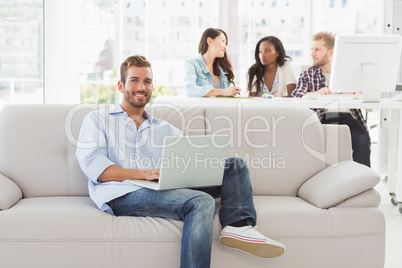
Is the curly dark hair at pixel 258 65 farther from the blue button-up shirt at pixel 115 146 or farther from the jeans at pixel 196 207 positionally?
the jeans at pixel 196 207

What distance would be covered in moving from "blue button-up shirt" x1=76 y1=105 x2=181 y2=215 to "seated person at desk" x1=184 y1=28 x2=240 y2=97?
139 cm

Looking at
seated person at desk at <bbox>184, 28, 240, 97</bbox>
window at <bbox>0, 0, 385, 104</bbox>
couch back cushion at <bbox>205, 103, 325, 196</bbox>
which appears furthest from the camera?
window at <bbox>0, 0, 385, 104</bbox>

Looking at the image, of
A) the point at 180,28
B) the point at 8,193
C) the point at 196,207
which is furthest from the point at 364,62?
the point at 180,28

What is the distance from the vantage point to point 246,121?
2.94m

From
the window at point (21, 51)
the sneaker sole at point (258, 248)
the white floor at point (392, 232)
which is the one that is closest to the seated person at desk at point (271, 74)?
the white floor at point (392, 232)

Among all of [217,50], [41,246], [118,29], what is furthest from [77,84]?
[41,246]

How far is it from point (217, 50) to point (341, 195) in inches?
80.8

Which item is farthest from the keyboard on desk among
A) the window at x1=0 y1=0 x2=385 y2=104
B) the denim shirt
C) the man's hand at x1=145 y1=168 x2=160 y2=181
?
the window at x1=0 y1=0 x2=385 y2=104

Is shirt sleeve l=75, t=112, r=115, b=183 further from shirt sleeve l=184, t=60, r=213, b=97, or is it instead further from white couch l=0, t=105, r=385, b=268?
shirt sleeve l=184, t=60, r=213, b=97

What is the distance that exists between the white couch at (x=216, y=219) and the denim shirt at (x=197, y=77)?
1.20 metres

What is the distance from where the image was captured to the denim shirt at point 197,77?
4.14 metres

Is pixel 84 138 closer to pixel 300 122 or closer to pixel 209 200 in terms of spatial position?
pixel 209 200

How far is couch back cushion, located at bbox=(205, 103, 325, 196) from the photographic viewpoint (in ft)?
9.35

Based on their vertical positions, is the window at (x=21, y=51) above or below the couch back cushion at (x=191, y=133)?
above
